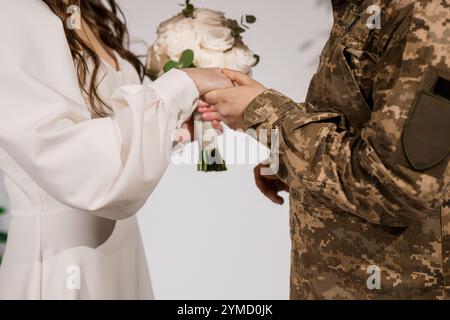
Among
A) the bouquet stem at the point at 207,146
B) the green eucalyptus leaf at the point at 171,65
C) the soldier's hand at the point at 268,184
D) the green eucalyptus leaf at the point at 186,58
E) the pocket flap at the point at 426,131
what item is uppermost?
the green eucalyptus leaf at the point at 186,58

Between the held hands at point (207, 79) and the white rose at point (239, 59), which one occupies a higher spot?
the white rose at point (239, 59)

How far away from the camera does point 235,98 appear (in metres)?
1.01

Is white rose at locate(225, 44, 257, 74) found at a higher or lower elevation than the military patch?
higher

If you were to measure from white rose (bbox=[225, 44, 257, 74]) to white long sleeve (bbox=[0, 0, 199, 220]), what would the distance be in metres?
0.37

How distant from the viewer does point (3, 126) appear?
896 millimetres

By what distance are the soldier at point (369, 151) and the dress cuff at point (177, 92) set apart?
5 centimetres

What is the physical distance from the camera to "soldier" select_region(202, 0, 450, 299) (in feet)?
2.51

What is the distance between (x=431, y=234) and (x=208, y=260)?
1.02m

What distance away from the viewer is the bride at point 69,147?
91 centimetres

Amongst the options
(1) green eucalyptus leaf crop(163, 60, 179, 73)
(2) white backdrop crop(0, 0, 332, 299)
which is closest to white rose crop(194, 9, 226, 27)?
(1) green eucalyptus leaf crop(163, 60, 179, 73)

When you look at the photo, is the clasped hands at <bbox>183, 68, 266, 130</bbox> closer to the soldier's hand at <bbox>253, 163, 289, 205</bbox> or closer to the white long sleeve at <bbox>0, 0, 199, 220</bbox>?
the white long sleeve at <bbox>0, 0, 199, 220</bbox>

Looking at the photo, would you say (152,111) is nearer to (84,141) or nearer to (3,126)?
(84,141)

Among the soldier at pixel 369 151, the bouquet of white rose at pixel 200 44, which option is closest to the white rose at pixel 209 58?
the bouquet of white rose at pixel 200 44

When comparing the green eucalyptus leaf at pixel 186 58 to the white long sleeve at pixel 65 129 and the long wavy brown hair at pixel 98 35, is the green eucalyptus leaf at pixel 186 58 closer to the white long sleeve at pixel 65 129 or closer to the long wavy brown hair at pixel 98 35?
the long wavy brown hair at pixel 98 35
